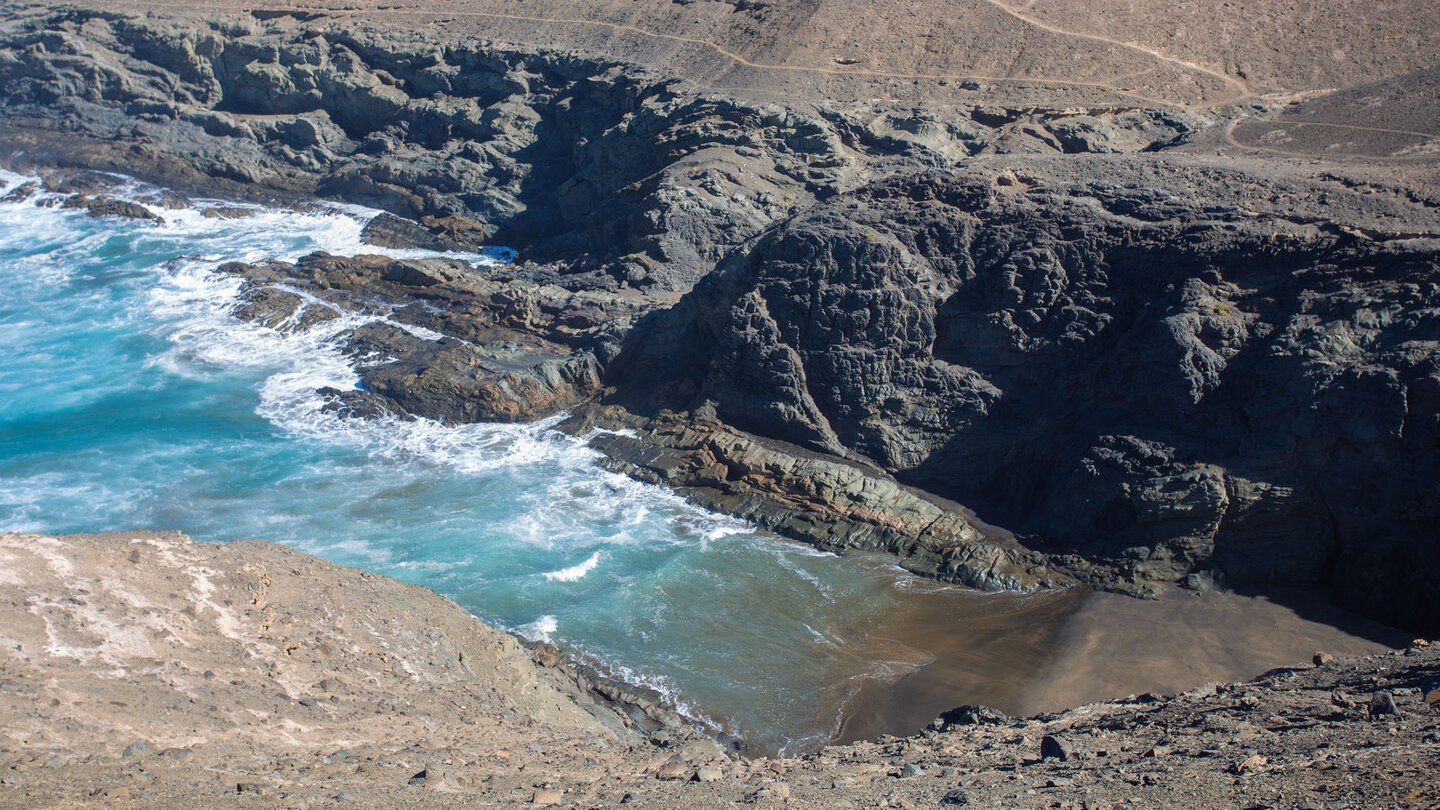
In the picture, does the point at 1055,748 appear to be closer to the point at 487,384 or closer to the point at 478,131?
the point at 487,384

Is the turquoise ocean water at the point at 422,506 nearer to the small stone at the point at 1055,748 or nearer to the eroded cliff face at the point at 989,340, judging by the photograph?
the eroded cliff face at the point at 989,340

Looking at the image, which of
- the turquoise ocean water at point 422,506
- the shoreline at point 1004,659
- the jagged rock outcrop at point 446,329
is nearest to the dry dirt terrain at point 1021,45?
the jagged rock outcrop at point 446,329

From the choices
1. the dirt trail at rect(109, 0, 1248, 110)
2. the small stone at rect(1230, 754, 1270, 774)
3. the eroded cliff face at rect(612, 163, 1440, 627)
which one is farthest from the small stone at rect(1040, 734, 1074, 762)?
the dirt trail at rect(109, 0, 1248, 110)

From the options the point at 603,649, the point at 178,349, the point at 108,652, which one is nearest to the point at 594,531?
the point at 603,649

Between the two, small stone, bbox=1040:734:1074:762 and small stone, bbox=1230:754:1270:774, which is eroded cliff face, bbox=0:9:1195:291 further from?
small stone, bbox=1230:754:1270:774

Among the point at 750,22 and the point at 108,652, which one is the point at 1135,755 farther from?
the point at 750,22

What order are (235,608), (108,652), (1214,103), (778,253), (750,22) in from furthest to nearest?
(750,22) → (1214,103) → (778,253) → (235,608) → (108,652)
